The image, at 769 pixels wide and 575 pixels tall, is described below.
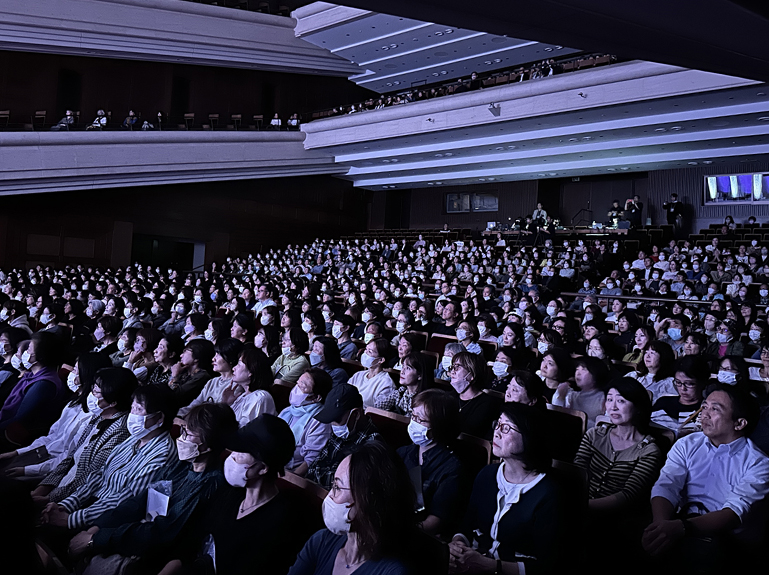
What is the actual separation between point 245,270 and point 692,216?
1203 centimetres

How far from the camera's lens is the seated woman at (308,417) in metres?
2.99

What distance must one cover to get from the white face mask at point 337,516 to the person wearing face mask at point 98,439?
1.53 meters

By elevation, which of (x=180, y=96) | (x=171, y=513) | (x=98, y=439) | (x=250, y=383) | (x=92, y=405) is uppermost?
(x=180, y=96)

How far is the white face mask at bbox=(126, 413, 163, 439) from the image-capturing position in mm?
2588

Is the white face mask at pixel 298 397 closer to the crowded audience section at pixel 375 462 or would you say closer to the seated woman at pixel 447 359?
the crowded audience section at pixel 375 462

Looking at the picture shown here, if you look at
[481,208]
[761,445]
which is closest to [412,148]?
[481,208]

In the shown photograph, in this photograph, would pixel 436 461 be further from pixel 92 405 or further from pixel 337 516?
pixel 92 405

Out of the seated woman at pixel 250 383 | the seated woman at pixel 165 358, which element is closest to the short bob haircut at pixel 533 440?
the seated woman at pixel 250 383

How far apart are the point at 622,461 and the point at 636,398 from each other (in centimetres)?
27

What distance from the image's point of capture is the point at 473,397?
3285 mm

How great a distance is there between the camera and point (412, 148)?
17641 mm

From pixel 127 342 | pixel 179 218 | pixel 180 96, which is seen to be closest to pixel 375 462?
pixel 127 342

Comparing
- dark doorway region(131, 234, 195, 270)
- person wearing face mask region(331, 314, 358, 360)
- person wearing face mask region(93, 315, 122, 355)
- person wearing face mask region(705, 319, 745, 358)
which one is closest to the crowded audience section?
person wearing face mask region(331, 314, 358, 360)

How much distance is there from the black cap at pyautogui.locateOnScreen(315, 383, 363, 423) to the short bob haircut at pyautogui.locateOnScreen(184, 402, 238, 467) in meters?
0.54
